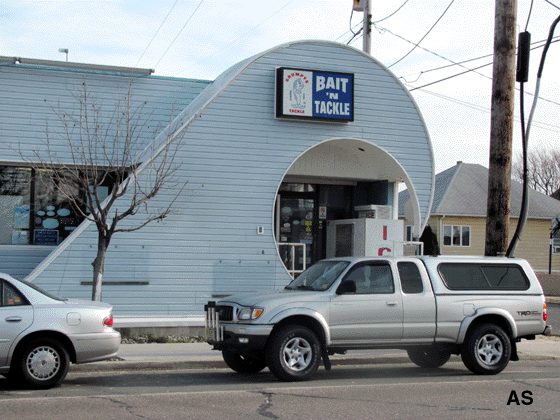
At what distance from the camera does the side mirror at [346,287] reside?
31.8ft

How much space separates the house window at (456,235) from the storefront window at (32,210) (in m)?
25.5

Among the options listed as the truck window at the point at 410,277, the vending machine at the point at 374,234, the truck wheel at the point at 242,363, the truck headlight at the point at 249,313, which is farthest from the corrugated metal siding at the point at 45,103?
the truck window at the point at 410,277

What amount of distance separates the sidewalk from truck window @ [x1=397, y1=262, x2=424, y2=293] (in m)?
2.08

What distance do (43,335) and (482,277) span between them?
6566mm

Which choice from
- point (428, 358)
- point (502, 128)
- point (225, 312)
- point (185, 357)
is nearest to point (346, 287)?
point (225, 312)

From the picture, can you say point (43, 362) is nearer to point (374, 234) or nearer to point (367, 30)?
point (374, 234)

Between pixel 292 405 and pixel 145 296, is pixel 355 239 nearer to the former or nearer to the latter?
pixel 145 296

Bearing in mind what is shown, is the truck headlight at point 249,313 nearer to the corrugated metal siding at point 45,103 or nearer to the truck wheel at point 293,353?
the truck wheel at point 293,353

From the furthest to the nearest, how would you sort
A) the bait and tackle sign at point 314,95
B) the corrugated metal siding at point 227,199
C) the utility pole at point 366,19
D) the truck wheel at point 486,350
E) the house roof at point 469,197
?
the house roof at point 469,197
the utility pole at point 366,19
the bait and tackle sign at point 314,95
the corrugated metal siding at point 227,199
the truck wheel at point 486,350

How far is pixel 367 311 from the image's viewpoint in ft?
32.3

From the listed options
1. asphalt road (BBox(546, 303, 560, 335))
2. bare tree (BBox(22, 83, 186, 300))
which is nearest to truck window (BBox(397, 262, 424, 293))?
bare tree (BBox(22, 83, 186, 300))

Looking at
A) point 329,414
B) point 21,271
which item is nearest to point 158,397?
point 329,414

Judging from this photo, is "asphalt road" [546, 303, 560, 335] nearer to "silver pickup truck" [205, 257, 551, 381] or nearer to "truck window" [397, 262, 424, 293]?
"silver pickup truck" [205, 257, 551, 381]

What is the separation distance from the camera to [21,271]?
1430 centimetres
